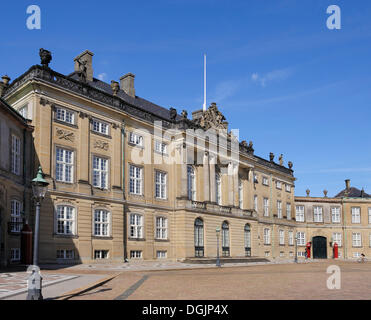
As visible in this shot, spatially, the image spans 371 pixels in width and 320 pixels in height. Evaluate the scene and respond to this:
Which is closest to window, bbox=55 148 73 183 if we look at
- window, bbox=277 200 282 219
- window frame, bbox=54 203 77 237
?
window frame, bbox=54 203 77 237

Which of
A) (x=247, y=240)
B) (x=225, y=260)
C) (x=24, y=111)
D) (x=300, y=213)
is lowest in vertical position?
(x=225, y=260)

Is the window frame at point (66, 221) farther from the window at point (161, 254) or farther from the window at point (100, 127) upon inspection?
the window at point (161, 254)

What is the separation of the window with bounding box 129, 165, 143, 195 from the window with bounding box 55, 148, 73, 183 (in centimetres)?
698

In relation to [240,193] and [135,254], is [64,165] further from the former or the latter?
[240,193]

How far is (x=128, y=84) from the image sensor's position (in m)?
49.1

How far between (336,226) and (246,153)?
27112 mm

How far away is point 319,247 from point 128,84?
1733 inches

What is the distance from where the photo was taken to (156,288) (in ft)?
57.0

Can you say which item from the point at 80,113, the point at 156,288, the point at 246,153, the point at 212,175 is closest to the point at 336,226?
the point at 246,153

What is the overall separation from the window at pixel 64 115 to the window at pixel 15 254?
417 inches

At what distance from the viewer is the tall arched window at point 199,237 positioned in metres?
45.1

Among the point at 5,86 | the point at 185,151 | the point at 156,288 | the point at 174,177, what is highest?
the point at 5,86

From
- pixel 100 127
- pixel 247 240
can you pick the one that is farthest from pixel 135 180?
pixel 247 240
